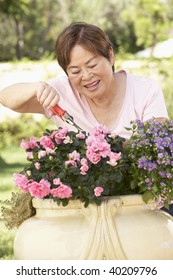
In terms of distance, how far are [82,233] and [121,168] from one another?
0.28m

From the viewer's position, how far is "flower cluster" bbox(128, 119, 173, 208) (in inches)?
101

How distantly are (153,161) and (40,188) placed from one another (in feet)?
1.40

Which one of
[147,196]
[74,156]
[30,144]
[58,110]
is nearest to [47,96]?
[58,110]

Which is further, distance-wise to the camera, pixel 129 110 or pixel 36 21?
pixel 36 21

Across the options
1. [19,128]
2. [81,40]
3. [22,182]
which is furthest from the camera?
[19,128]

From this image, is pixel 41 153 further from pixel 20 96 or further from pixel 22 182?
pixel 20 96

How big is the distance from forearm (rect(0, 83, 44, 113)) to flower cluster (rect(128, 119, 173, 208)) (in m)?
0.53

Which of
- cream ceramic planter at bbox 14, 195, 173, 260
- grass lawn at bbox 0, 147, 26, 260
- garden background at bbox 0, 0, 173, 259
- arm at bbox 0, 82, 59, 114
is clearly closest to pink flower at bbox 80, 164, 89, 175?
cream ceramic planter at bbox 14, 195, 173, 260

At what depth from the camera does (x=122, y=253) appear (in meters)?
2.56

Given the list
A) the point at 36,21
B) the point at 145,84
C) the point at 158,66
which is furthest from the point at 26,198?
the point at 36,21

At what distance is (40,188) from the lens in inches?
102

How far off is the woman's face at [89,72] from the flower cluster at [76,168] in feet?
1.16

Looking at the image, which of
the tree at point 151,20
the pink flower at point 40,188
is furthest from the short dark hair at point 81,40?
the tree at point 151,20

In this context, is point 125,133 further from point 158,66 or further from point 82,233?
point 158,66
